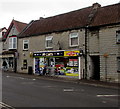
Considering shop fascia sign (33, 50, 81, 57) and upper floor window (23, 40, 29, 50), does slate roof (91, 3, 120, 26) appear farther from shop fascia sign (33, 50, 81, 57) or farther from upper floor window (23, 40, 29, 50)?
upper floor window (23, 40, 29, 50)

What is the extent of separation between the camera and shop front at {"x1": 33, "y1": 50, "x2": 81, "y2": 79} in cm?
1856

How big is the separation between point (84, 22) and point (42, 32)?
6.54 metres

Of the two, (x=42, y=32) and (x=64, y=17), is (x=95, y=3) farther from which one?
(x=42, y=32)

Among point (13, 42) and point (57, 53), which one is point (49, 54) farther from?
point (13, 42)

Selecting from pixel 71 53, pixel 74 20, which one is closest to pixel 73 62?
pixel 71 53

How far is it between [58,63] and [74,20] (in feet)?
19.7

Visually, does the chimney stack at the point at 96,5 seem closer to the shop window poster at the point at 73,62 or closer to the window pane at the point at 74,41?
the window pane at the point at 74,41

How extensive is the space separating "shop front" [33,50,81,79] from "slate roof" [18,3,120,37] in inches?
125

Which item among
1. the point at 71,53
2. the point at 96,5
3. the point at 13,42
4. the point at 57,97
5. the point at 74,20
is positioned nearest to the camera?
the point at 57,97

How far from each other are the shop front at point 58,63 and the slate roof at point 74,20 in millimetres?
3166

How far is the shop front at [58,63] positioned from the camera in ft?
60.9

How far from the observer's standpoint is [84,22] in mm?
18922

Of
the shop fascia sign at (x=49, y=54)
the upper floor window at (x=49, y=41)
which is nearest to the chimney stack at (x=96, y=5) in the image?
the upper floor window at (x=49, y=41)

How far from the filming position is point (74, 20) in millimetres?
20609
